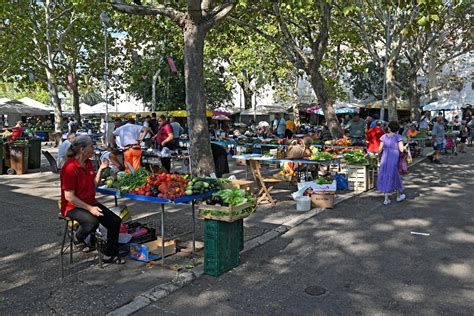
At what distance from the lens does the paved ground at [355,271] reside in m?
4.43

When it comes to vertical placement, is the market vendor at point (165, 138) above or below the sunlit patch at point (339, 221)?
above

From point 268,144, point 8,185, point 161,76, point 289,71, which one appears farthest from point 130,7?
point 161,76

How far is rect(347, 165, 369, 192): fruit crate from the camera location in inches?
414

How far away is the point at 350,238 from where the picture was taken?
22.1ft

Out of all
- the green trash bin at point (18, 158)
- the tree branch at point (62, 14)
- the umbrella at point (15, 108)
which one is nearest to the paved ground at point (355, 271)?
the green trash bin at point (18, 158)

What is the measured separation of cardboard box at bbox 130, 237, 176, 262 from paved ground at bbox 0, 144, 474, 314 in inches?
5.5

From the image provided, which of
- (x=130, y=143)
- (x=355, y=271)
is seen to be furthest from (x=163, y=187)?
(x=130, y=143)

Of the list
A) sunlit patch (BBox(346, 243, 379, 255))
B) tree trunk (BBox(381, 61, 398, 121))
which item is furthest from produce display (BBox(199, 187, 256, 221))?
tree trunk (BBox(381, 61, 398, 121))

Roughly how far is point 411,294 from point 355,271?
80cm

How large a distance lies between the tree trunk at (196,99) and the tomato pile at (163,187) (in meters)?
3.71

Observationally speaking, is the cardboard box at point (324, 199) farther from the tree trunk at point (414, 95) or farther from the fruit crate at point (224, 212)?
the tree trunk at point (414, 95)

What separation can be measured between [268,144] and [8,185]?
8.00 m

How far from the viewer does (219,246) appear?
5.23 m

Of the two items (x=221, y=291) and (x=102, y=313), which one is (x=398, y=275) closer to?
(x=221, y=291)
